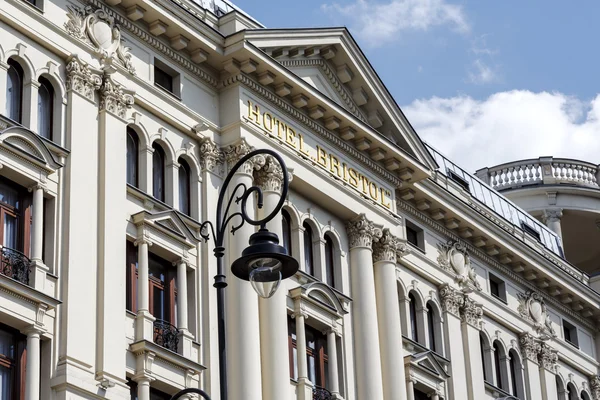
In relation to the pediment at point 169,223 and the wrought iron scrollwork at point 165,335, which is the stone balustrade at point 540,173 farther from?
the wrought iron scrollwork at point 165,335

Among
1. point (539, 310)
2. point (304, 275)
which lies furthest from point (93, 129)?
point (539, 310)

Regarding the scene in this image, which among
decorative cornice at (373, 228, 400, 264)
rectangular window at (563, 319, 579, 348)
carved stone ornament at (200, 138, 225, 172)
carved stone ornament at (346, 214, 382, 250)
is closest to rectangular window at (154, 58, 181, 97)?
carved stone ornament at (200, 138, 225, 172)

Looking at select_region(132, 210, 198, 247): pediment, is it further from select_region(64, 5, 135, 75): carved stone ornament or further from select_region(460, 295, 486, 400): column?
select_region(460, 295, 486, 400): column

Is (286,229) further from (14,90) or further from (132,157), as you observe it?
(14,90)

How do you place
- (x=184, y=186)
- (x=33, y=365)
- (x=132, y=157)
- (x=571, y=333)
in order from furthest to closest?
(x=571, y=333) → (x=184, y=186) → (x=132, y=157) → (x=33, y=365)

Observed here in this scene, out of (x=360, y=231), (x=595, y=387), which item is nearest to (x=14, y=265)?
(x=360, y=231)

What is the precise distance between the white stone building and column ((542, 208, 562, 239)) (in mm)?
9080

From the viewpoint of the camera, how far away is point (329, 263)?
144 ft

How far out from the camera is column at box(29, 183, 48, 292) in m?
33.0

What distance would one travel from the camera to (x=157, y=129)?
3844 cm

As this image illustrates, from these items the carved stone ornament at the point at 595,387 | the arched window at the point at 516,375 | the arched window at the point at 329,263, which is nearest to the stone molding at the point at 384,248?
the arched window at the point at 329,263

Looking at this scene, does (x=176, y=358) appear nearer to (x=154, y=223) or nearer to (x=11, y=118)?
(x=154, y=223)

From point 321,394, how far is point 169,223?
6.83m

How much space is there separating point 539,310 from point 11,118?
26.2 metres
